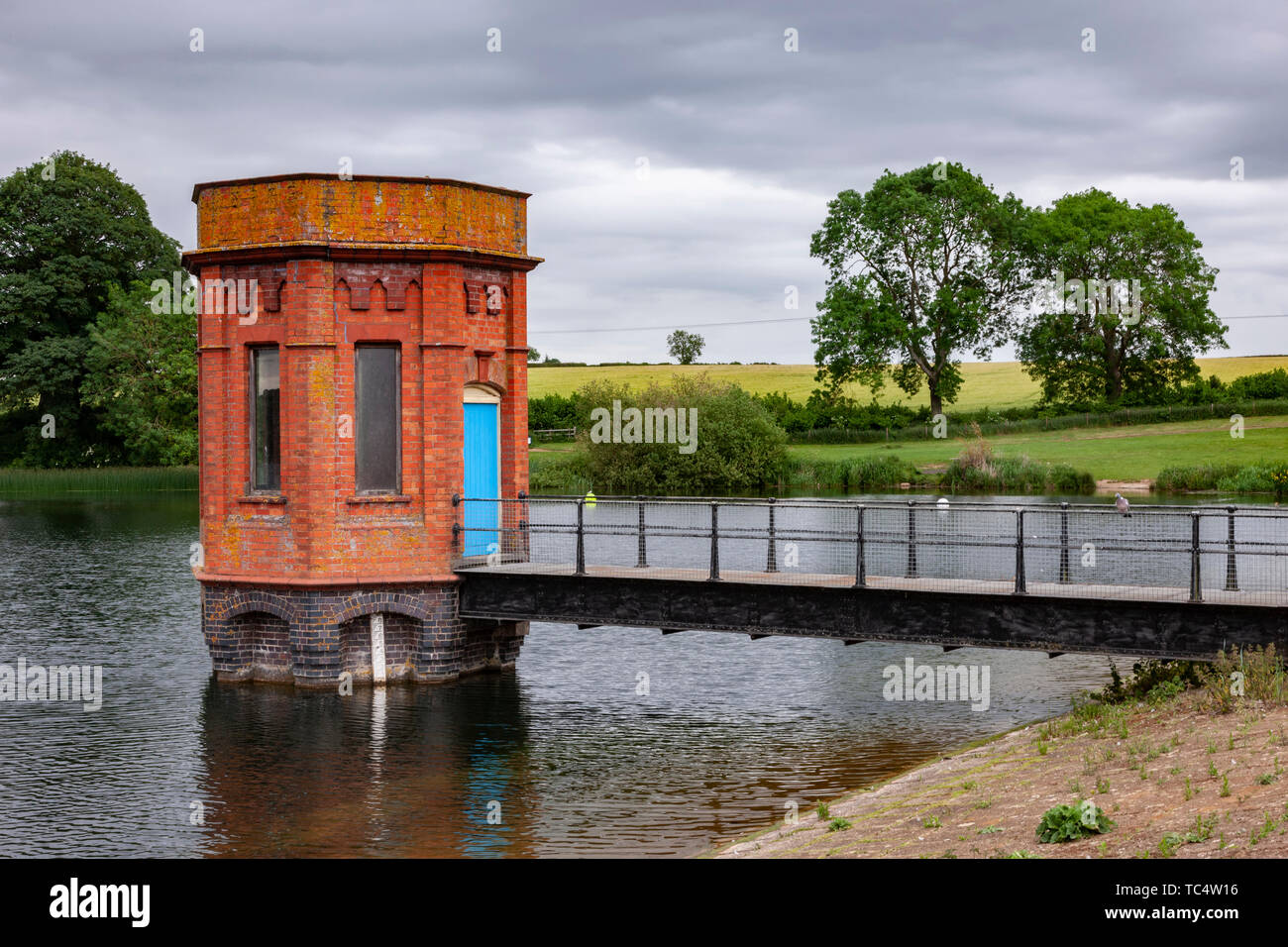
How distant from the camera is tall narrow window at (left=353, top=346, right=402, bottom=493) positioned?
20953 millimetres

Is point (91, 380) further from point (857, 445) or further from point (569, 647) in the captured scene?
point (569, 647)

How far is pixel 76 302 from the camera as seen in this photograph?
69625 millimetres

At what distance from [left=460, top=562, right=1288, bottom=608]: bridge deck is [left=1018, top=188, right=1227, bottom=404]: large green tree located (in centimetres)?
5622

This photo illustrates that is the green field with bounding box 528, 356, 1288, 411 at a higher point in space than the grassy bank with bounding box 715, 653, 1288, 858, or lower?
higher

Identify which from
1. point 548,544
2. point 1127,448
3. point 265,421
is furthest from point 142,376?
point 548,544

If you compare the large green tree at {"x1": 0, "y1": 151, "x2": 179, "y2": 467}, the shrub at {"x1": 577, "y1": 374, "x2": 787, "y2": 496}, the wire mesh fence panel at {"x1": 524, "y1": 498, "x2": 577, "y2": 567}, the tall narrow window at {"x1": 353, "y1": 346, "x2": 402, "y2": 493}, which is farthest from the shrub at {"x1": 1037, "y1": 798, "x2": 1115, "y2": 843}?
the large green tree at {"x1": 0, "y1": 151, "x2": 179, "y2": 467}

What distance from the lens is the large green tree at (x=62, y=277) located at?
223 ft

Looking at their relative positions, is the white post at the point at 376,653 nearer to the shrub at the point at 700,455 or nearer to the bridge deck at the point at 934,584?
the bridge deck at the point at 934,584

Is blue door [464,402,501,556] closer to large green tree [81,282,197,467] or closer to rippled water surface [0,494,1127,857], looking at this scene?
rippled water surface [0,494,1127,857]

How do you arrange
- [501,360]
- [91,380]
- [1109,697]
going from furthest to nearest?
[91,380] < [501,360] < [1109,697]

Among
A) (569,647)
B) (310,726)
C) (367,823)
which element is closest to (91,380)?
(569,647)

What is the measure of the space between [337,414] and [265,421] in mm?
1414

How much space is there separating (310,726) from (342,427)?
464cm

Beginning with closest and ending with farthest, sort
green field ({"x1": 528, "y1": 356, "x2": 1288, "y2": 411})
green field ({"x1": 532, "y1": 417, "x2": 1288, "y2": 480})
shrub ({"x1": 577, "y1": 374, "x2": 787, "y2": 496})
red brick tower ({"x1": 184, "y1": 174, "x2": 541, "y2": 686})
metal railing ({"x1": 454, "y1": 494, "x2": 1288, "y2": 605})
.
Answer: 1. metal railing ({"x1": 454, "y1": 494, "x2": 1288, "y2": 605})
2. red brick tower ({"x1": 184, "y1": 174, "x2": 541, "y2": 686})
3. green field ({"x1": 532, "y1": 417, "x2": 1288, "y2": 480})
4. shrub ({"x1": 577, "y1": 374, "x2": 787, "y2": 496})
5. green field ({"x1": 528, "y1": 356, "x2": 1288, "y2": 411})
